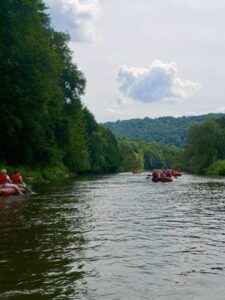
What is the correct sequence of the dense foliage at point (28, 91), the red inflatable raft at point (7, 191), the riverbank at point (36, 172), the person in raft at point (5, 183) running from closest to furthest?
the red inflatable raft at point (7, 191) → the person in raft at point (5, 183) → the dense foliage at point (28, 91) → the riverbank at point (36, 172)

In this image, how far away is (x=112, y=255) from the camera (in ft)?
35.3

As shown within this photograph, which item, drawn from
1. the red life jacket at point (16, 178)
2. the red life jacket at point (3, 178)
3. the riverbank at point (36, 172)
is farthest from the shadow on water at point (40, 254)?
the riverbank at point (36, 172)

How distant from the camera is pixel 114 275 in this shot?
8.97 metres

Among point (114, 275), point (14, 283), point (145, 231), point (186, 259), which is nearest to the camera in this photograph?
point (14, 283)

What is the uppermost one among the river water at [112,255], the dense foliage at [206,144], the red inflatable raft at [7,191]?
the dense foliage at [206,144]

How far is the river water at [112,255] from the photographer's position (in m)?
8.01

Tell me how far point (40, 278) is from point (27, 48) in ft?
121

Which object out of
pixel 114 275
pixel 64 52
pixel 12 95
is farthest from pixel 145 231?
pixel 64 52

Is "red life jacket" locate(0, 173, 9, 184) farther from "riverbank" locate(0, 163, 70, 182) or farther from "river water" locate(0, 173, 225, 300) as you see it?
"riverbank" locate(0, 163, 70, 182)

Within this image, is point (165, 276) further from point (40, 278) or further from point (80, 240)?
point (80, 240)

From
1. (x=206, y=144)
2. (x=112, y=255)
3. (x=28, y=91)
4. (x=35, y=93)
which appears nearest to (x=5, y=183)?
(x=28, y=91)

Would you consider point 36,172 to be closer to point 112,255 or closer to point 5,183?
point 5,183

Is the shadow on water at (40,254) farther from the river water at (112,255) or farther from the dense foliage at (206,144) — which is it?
the dense foliage at (206,144)

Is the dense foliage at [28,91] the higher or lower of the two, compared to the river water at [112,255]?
higher
